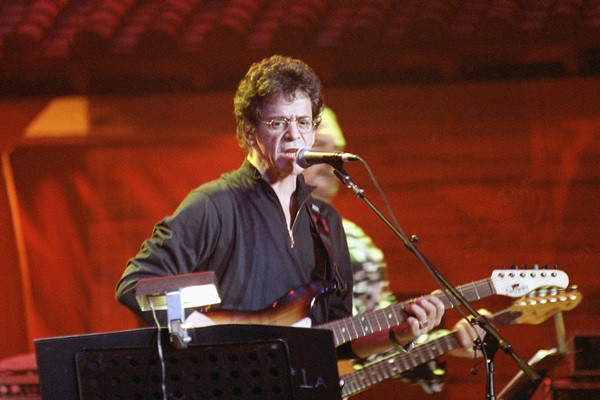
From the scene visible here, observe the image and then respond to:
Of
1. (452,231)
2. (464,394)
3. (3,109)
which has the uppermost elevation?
(3,109)

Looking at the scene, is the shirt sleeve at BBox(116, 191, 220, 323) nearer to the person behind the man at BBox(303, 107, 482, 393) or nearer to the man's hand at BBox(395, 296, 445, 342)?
the man's hand at BBox(395, 296, 445, 342)

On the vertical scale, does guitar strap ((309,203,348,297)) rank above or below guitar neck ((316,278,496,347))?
above

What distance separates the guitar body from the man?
0.03 metres

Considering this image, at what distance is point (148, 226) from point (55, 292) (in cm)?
91


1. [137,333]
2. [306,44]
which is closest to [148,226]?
[306,44]

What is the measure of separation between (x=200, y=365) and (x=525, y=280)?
1755 mm

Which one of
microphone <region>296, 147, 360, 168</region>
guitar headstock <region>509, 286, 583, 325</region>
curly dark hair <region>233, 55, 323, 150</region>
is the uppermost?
curly dark hair <region>233, 55, 323, 150</region>

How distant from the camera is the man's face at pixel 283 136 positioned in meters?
3.65

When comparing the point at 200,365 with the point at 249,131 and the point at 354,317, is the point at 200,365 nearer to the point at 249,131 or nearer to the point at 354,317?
the point at 354,317

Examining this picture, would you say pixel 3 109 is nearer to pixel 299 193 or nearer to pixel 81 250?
pixel 81 250

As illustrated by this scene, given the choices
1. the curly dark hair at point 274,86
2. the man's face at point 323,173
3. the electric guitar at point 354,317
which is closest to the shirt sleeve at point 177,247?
the electric guitar at point 354,317

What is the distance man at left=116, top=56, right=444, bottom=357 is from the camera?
354 cm

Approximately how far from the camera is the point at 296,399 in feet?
8.34

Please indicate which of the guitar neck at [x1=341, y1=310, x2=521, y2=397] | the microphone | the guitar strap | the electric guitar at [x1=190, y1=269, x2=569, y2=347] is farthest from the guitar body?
the guitar neck at [x1=341, y1=310, x2=521, y2=397]
